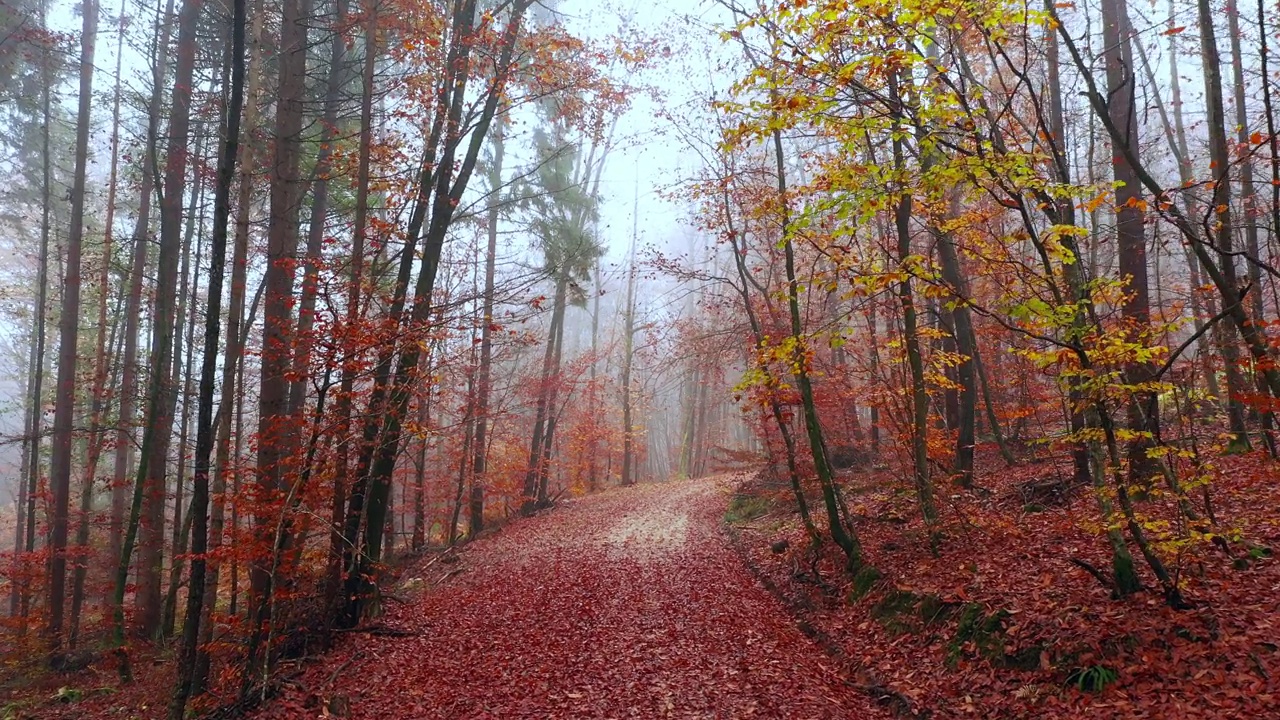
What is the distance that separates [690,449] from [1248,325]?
28.5 metres

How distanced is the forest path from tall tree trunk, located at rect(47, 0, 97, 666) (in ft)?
23.0

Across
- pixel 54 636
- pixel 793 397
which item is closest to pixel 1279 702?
pixel 793 397

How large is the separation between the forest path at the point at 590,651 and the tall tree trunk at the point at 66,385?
7025 millimetres

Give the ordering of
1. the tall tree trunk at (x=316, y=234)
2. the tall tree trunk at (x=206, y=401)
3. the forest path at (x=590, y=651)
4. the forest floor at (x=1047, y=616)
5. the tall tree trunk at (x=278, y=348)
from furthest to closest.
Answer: the tall tree trunk at (x=316, y=234)
the tall tree trunk at (x=278, y=348)
the tall tree trunk at (x=206, y=401)
the forest path at (x=590, y=651)
the forest floor at (x=1047, y=616)

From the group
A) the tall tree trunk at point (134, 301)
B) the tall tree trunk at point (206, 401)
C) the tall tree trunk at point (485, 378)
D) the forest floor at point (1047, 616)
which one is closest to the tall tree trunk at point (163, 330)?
the tall tree trunk at point (134, 301)

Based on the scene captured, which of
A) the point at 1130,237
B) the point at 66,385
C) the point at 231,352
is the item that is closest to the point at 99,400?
the point at 66,385

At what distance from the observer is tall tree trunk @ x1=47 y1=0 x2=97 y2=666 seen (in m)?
11.4

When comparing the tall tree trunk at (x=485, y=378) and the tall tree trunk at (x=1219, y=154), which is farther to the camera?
the tall tree trunk at (x=485, y=378)

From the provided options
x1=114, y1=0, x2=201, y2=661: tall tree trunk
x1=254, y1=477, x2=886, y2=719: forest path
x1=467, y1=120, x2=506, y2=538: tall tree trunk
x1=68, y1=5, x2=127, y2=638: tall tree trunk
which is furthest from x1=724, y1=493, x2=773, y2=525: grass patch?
x1=68, y1=5, x2=127, y2=638: tall tree trunk

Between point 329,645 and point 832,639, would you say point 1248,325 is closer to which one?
point 832,639

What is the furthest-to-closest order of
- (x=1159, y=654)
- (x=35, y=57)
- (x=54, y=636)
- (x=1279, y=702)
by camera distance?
(x=35, y=57)
(x=54, y=636)
(x=1159, y=654)
(x=1279, y=702)

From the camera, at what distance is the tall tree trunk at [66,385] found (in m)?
11.4

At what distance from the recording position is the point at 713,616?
8.30m

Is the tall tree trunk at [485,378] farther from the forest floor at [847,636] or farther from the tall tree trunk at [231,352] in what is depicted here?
the tall tree trunk at [231,352]
